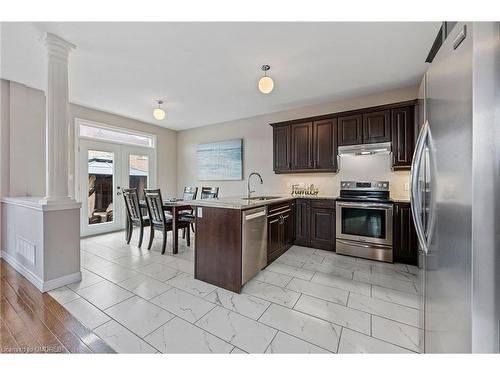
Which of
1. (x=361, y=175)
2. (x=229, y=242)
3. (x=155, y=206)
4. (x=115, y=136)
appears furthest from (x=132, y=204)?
(x=361, y=175)

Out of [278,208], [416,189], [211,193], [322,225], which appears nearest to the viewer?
[416,189]

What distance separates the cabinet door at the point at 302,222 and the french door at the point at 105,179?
3.90 metres

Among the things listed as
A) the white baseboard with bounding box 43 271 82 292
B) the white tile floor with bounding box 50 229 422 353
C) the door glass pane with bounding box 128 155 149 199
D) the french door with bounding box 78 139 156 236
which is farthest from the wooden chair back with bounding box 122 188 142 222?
the door glass pane with bounding box 128 155 149 199

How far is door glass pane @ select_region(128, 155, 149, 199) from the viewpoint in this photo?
5.02 metres

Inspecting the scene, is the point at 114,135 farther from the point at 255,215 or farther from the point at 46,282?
the point at 255,215

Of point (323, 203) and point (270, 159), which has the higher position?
point (270, 159)

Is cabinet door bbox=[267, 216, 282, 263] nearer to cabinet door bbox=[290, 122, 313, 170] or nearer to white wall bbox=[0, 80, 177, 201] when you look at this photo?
cabinet door bbox=[290, 122, 313, 170]

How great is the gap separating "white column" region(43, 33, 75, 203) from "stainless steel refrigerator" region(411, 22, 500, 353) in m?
3.21

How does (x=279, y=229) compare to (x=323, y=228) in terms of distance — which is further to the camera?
(x=323, y=228)

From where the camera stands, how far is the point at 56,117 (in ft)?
7.39

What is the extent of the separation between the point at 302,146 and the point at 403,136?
1511mm

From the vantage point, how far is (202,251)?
7.99 ft
